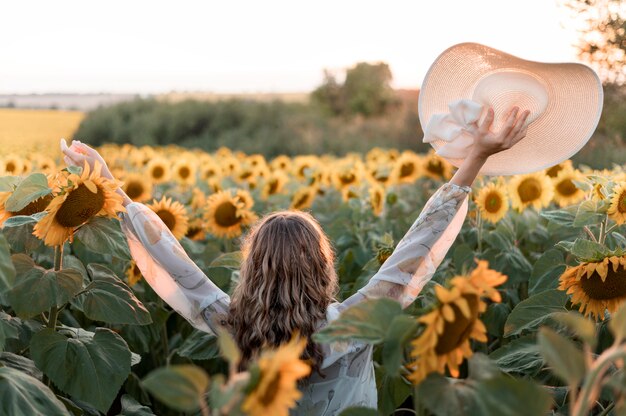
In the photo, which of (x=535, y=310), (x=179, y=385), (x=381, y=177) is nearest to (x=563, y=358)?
(x=179, y=385)

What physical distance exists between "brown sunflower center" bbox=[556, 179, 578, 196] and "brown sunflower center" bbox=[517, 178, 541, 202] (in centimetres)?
20

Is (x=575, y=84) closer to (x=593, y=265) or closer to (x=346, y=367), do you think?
(x=593, y=265)

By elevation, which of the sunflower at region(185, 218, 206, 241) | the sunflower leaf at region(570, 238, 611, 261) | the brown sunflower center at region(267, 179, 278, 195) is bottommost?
the brown sunflower center at region(267, 179, 278, 195)

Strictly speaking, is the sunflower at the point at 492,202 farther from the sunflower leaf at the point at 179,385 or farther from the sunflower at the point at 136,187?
the sunflower leaf at the point at 179,385

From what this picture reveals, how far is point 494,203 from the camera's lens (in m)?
3.84

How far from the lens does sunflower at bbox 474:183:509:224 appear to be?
3.82 metres

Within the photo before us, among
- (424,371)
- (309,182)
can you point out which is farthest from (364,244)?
(424,371)

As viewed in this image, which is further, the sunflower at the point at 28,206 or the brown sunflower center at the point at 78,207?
the sunflower at the point at 28,206

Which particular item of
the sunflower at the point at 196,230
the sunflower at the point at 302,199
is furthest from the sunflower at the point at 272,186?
the sunflower at the point at 196,230

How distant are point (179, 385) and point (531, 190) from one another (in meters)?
3.25

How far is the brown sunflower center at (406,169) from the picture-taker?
5.65 metres

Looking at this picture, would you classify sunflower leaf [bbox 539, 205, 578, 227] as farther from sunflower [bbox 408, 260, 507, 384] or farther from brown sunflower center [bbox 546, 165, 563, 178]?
sunflower [bbox 408, 260, 507, 384]

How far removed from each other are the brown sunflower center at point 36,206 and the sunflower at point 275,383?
137 centimetres

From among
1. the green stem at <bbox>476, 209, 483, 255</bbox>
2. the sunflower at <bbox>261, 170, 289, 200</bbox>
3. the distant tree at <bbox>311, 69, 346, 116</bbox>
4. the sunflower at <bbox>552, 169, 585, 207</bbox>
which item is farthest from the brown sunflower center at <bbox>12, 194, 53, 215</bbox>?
the distant tree at <bbox>311, 69, 346, 116</bbox>
